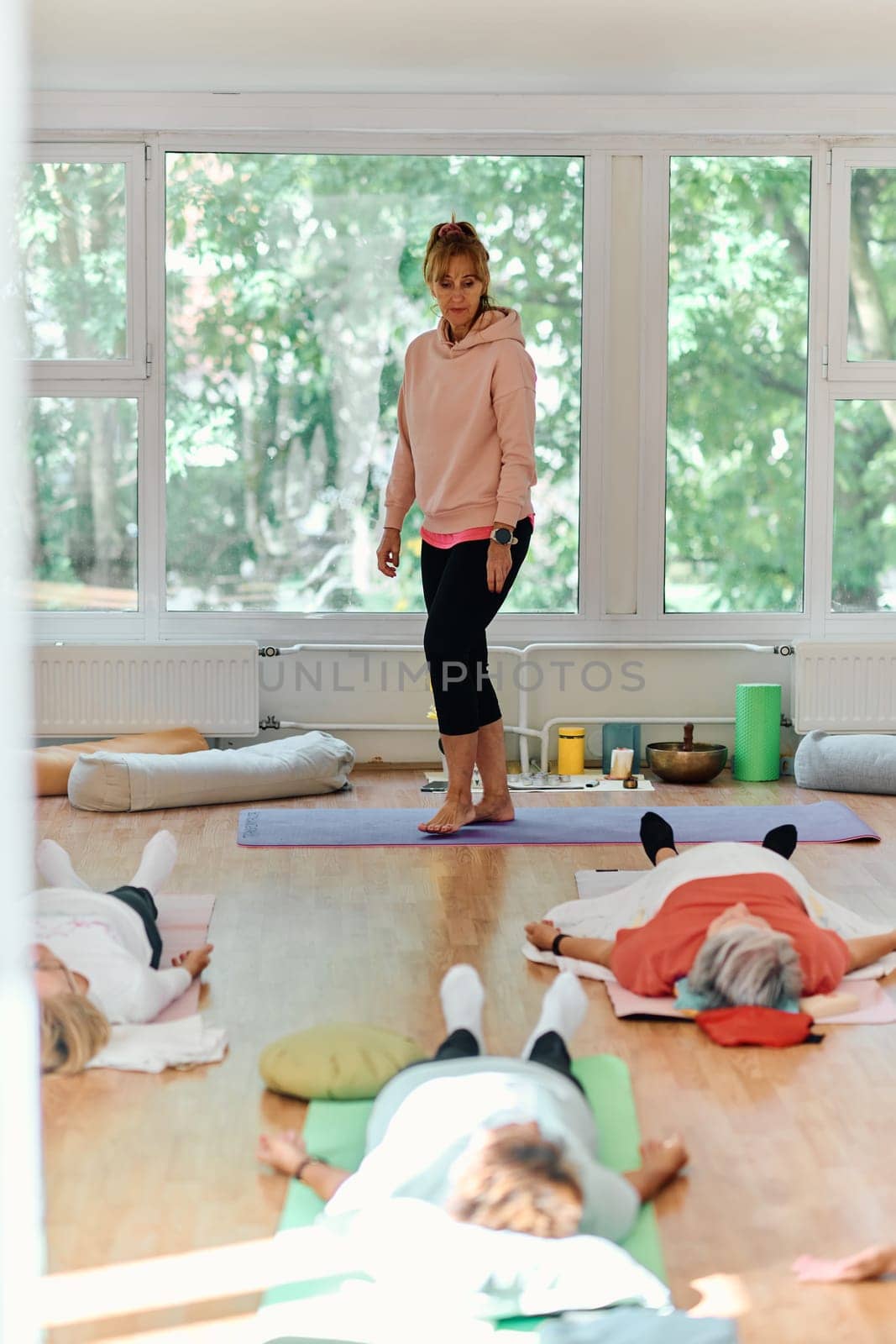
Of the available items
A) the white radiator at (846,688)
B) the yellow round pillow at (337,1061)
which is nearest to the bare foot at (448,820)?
the white radiator at (846,688)

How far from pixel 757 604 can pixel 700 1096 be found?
342cm

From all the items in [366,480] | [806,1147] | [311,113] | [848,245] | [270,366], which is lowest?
[806,1147]

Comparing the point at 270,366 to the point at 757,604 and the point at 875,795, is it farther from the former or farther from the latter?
the point at 875,795

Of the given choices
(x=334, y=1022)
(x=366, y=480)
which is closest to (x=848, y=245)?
(x=366, y=480)

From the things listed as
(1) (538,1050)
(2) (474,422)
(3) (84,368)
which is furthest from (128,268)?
(1) (538,1050)

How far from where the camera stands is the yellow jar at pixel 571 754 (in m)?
5.22

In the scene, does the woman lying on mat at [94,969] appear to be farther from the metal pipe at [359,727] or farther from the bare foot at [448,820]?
the metal pipe at [359,727]

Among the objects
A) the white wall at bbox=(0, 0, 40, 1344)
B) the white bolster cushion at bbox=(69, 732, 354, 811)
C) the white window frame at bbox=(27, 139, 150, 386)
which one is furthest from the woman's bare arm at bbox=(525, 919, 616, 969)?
the white window frame at bbox=(27, 139, 150, 386)

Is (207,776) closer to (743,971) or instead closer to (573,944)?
(573,944)

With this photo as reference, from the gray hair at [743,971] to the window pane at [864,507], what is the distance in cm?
314

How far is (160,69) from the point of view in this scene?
505 centimetres

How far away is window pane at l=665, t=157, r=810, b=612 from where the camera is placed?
5.40m

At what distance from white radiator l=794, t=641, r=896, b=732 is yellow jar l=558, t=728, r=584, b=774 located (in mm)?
798

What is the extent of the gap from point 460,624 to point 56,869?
1.37m
